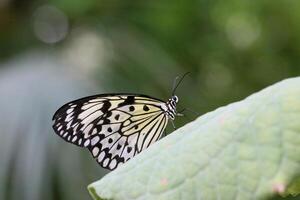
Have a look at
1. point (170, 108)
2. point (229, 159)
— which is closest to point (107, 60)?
point (170, 108)

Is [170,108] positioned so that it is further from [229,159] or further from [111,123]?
[229,159]

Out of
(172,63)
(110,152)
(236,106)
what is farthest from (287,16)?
(236,106)

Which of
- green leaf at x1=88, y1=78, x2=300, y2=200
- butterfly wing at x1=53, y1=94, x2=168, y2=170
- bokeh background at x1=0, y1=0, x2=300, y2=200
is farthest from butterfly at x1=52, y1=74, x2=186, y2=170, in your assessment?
green leaf at x1=88, y1=78, x2=300, y2=200

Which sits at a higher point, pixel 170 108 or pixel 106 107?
pixel 106 107

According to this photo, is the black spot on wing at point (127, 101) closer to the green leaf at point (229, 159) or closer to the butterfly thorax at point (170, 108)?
the butterfly thorax at point (170, 108)

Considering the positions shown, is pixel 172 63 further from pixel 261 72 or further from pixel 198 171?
pixel 198 171

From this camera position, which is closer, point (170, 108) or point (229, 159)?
point (229, 159)

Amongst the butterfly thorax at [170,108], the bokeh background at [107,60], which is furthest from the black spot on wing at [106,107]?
the bokeh background at [107,60]

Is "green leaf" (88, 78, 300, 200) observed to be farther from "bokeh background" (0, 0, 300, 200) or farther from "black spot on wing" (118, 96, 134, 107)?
"bokeh background" (0, 0, 300, 200)
